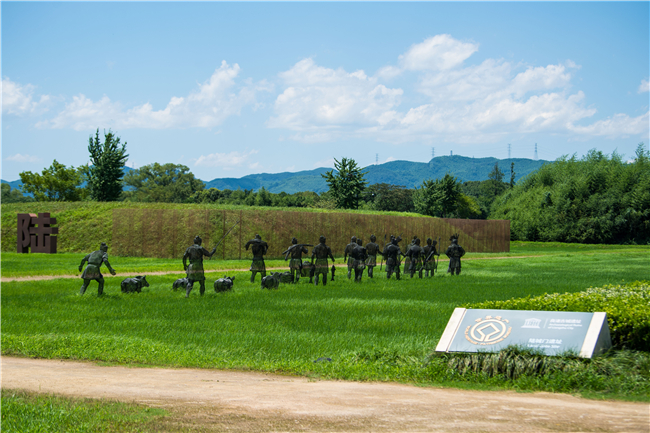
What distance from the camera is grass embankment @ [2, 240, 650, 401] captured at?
844 cm

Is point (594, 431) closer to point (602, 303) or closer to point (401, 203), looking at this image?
point (602, 303)

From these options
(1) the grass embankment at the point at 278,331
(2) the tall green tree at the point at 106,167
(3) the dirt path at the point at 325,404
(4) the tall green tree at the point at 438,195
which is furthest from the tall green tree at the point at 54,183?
(3) the dirt path at the point at 325,404

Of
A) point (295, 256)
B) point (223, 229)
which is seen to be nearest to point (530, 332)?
point (295, 256)

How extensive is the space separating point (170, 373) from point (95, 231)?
125 ft

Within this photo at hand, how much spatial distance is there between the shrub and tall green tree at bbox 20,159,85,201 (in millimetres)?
73719

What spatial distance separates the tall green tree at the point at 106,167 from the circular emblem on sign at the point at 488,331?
182 feet

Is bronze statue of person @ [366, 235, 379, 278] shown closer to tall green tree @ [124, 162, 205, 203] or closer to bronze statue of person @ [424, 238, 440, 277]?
bronze statue of person @ [424, 238, 440, 277]

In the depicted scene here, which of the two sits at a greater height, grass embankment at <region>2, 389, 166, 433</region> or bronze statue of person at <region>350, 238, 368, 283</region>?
bronze statue of person at <region>350, 238, 368, 283</region>

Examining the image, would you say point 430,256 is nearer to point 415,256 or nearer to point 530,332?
point 415,256

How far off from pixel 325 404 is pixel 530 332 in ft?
12.0

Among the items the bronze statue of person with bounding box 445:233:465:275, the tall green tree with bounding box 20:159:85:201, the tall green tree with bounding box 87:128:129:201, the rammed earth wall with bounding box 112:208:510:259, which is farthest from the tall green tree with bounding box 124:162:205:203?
the bronze statue of person with bounding box 445:233:465:275

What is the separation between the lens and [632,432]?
560 cm

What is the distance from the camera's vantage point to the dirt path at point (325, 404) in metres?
5.94

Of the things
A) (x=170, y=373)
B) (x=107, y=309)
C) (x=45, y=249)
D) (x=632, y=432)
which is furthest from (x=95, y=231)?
(x=632, y=432)
